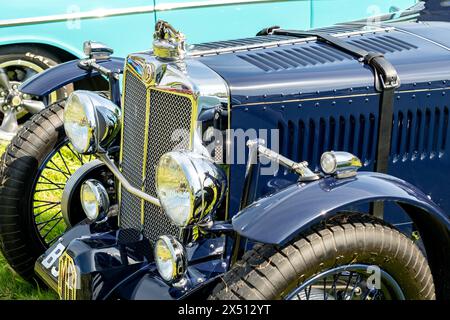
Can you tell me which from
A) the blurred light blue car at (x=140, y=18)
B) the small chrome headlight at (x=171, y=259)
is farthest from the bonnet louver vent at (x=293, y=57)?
the blurred light blue car at (x=140, y=18)

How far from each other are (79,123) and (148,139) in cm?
34

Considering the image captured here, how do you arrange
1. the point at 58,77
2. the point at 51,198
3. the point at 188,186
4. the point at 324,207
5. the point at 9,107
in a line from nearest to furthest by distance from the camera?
the point at 324,207
the point at 188,186
the point at 58,77
the point at 51,198
the point at 9,107

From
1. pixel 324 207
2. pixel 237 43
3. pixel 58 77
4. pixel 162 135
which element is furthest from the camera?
pixel 58 77

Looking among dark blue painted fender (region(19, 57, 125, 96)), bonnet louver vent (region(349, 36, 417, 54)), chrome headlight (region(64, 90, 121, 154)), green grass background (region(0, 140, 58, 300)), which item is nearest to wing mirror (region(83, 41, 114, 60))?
dark blue painted fender (region(19, 57, 125, 96))

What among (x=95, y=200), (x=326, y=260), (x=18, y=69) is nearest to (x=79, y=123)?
(x=95, y=200)

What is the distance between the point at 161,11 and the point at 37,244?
2902 millimetres

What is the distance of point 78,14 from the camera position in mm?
5840

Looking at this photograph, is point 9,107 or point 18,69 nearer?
point 9,107

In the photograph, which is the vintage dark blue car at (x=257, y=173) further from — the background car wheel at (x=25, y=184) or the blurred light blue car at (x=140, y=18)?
the blurred light blue car at (x=140, y=18)

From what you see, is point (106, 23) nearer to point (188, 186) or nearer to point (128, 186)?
point (128, 186)

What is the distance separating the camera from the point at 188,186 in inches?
101

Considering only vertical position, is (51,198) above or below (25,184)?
below

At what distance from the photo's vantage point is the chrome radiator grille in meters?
2.88
